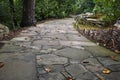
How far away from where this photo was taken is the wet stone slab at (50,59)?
3.89 m

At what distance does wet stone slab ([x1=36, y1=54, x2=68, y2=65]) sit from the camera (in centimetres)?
389

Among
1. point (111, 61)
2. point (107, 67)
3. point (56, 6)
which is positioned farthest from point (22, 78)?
point (56, 6)

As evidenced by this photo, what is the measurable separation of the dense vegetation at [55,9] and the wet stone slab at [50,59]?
2.99m

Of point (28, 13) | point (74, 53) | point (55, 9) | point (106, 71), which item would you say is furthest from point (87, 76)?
point (55, 9)

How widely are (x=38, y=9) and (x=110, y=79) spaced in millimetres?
10768

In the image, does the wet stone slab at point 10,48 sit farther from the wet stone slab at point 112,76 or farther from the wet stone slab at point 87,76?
the wet stone slab at point 112,76

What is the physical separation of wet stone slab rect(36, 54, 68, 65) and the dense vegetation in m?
2.99

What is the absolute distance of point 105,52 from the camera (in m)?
4.89

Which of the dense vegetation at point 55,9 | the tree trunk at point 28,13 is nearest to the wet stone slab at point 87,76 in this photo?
the dense vegetation at point 55,9

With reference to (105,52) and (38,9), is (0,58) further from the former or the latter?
(38,9)

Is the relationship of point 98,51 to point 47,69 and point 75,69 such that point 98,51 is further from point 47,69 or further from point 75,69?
point 47,69

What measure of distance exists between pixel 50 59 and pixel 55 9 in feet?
41.7

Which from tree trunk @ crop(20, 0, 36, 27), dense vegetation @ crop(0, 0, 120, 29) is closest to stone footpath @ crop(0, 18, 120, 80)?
dense vegetation @ crop(0, 0, 120, 29)

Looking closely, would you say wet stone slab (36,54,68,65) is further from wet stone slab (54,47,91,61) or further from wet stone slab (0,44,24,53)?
wet stone slab (0,44,24,53)
